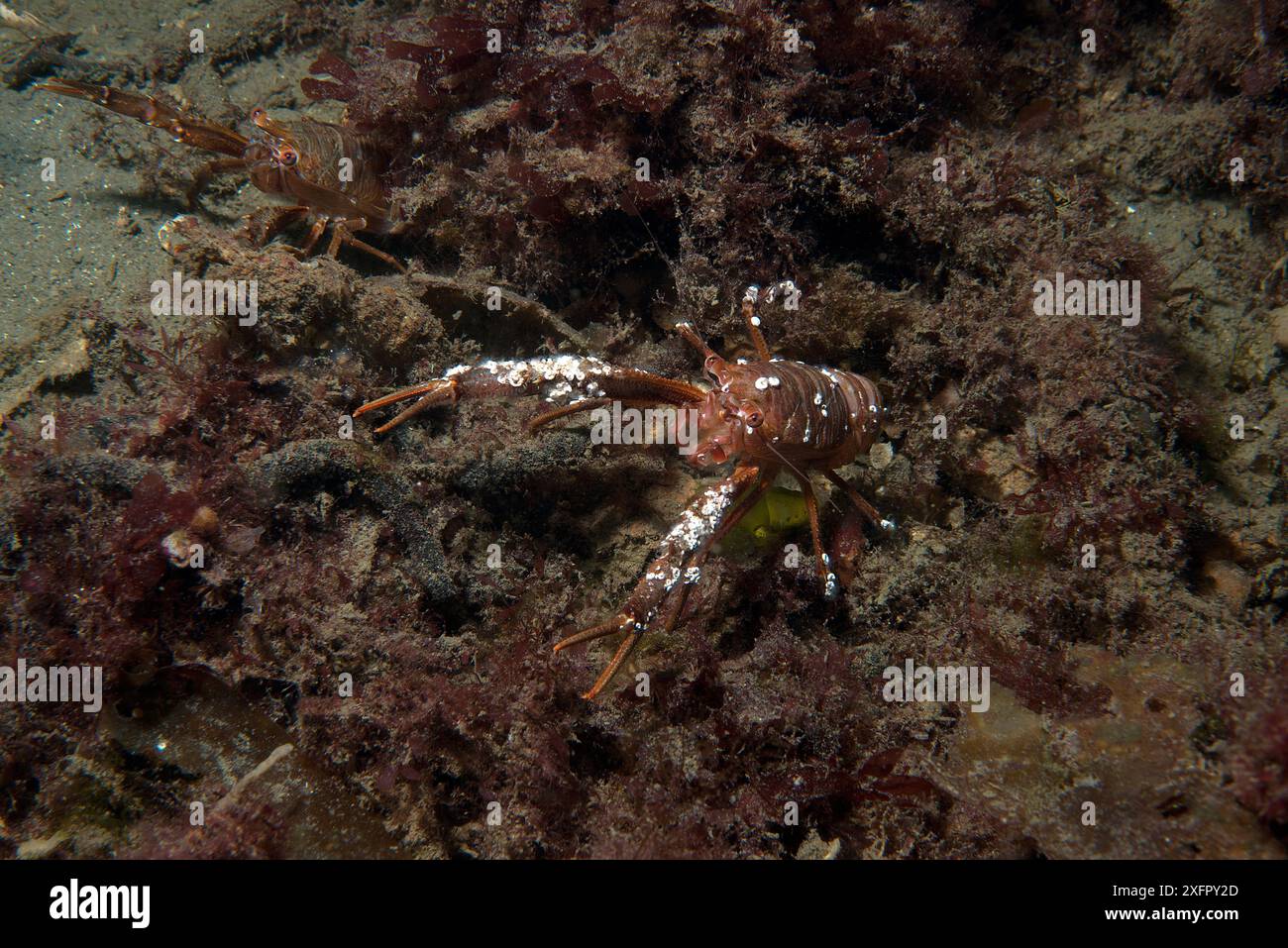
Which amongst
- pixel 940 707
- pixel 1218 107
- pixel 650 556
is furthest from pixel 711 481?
pixel 1218 107

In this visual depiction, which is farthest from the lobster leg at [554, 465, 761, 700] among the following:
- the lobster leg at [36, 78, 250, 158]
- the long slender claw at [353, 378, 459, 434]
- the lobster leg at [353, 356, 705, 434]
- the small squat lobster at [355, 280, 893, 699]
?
the lobster leg at [36, 78, 250, 158]

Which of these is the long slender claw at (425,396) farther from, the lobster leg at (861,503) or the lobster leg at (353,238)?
the lobster leg at (861,503)

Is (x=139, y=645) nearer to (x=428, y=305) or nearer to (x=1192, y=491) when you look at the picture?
(x=428, y=305)

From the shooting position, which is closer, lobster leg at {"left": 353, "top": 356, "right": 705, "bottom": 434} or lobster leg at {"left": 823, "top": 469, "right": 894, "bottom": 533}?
lobster leg at {"left": 353, "top": 356, "right": 705, "bottom": 434}

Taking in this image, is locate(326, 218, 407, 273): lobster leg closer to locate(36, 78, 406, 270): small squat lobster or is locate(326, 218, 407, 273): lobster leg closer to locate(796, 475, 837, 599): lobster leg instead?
locate(36, 78, 406, 270): small squat lobster

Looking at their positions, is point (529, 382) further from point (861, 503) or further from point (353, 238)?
point (353, 238)

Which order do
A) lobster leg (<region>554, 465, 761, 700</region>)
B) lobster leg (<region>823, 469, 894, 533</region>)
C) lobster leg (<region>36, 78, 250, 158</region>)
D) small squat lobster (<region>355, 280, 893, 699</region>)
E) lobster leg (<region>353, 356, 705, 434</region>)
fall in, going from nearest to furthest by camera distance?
lobster leg (<region>554, 465, 761, 700</region>) < small squat lobster (<region>355, 280, 893, 699</region>) < lobster leg (<region>353, 356, 705, 434</region>) < lobster leg (<region>823, 469, 894, 533</region>) < lobster leg (<region>36, 78, 250, 158</region>)
